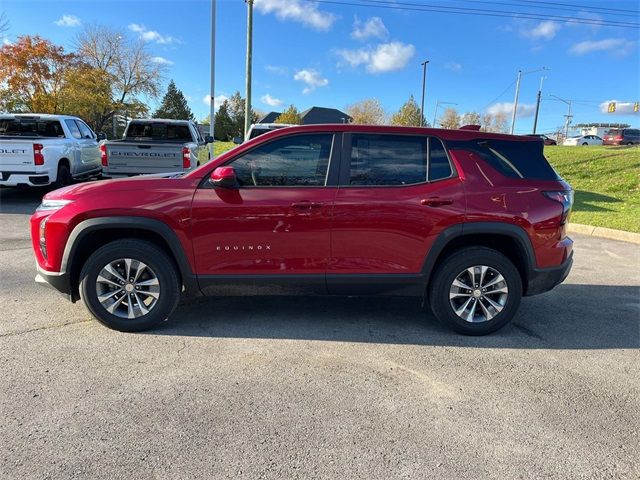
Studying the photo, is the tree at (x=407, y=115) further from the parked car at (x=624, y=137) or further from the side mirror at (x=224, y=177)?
the side mirror at (x=224, y=177)

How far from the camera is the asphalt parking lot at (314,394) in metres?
2.41

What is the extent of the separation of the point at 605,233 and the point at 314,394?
26.2ft

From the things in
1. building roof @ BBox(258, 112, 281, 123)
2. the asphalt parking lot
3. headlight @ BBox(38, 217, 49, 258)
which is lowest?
the asphalt parking lot

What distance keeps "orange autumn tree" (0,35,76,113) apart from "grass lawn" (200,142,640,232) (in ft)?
79.2

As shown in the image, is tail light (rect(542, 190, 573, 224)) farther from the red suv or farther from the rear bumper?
the rear bumper

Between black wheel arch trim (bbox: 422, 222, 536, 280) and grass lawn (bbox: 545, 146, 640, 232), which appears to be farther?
grass lawn (bbox: 545, 146, 640, 232)

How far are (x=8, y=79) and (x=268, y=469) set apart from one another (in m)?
34.5

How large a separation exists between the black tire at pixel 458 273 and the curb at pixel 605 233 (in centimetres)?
502

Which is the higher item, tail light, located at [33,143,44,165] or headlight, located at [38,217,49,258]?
tail light, located at [33,143,44,165]

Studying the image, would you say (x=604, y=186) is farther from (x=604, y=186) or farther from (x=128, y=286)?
(x=128, y=286)

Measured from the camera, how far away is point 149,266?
3.82m

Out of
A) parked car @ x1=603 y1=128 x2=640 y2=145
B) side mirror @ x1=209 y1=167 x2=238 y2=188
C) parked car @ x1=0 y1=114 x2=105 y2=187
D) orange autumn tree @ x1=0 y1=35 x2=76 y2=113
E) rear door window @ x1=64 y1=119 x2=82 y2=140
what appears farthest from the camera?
parked car @ x1=603 y1=128 x2=640 y2=145

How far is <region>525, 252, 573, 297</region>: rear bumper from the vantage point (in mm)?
4004

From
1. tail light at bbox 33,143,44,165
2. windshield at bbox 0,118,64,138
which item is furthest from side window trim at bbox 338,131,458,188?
windshield at bbox 0,118,64,138
